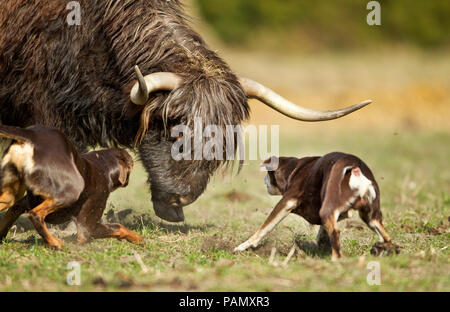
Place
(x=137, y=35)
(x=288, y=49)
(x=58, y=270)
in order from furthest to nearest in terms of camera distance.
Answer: (x=288, y=49) < (x=137, y=35) < (x=58, y=270)

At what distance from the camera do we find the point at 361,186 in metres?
5.93

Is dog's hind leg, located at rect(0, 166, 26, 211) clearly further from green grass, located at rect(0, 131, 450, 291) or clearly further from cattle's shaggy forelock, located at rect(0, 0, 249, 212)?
cattle's shaggy forelock, located at rect(0, 0, 249, 212)

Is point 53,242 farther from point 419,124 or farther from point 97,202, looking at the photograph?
point 419,124

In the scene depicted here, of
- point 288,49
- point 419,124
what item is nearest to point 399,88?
point 419,124

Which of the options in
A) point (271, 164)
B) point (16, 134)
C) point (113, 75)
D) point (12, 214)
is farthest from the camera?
point (113, 75)

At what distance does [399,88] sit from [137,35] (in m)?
19.7

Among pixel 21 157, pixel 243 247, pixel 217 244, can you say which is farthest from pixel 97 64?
pixel 243 247

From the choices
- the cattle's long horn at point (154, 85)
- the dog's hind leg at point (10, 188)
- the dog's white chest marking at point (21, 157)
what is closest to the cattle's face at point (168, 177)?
the cattle's long horn at point (154, 85)

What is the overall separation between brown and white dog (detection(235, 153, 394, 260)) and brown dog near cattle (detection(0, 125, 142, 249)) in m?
1.33

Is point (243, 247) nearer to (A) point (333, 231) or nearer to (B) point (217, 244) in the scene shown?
(B) point (217, 244)

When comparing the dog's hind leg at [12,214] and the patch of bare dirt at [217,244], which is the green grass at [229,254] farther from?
the dog's hind leg at [12,214]

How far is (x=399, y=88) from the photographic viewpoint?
25578mm

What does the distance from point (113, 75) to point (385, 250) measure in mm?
3161
